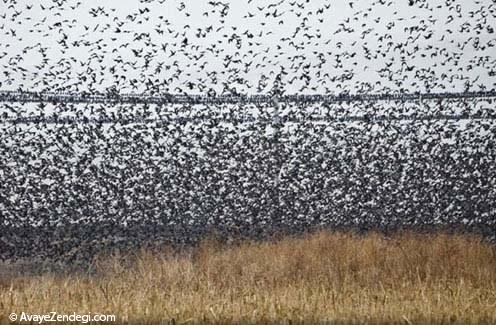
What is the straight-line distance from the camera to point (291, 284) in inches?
276

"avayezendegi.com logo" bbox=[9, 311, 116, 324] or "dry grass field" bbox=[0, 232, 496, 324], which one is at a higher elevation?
"avayezendegi.com logo" bbox=[9, 311, 116, 324]

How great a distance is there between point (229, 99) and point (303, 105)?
0.78 m

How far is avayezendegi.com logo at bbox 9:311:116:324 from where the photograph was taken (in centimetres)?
536

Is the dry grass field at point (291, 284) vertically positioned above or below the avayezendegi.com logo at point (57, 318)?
below

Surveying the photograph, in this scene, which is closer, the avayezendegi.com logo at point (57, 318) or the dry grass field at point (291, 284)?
the avayezendegi.com logo at point (57, 318)

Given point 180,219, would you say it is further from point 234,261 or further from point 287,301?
point 287,301

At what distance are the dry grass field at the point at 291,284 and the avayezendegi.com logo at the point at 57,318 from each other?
91mm

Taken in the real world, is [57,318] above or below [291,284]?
above

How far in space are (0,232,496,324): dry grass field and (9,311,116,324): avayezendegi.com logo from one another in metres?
0.09

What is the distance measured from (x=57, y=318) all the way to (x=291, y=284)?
86.2 inches

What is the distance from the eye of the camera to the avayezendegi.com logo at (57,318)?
17.6 ft

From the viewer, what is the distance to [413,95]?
30.8 feet

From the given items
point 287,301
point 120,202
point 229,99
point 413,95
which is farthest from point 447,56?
point 287,301

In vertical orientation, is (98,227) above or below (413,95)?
below
